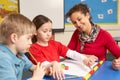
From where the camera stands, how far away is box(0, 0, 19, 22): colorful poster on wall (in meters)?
2.94

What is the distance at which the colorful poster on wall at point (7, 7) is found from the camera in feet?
9.65

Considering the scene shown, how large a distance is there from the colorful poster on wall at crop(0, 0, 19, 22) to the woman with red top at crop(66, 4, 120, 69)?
1507mm

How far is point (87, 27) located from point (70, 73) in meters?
0.56

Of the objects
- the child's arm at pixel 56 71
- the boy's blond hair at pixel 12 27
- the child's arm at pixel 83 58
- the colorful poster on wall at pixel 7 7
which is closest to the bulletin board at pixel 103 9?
the colorful poster on wall at pixel 7 7

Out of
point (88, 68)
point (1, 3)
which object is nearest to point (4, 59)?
point (88, 68)

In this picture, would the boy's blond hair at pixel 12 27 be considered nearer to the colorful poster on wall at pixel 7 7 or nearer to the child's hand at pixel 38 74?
the child's hand at pixel 38 74

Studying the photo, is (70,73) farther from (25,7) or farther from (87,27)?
(25,7)

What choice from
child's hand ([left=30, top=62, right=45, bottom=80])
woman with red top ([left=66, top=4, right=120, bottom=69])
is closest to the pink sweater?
woman with red top ([left=66, top=4, right=120, bottom=69])

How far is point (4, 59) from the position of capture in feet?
2.94

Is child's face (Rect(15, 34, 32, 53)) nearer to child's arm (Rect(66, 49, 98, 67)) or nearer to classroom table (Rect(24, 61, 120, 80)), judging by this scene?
classroom table (Rect(24, 61, 120, 80))

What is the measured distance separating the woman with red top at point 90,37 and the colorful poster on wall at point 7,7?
59.3 inches

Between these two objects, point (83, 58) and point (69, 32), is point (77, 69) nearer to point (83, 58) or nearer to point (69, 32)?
point (83, 58)

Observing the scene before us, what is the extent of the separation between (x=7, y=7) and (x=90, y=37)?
5.50ft

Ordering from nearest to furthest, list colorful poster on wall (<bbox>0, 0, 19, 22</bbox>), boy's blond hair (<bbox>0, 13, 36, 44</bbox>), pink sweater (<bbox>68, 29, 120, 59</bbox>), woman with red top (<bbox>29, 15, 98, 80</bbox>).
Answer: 1. boy's blond hair (<bbox>0, 13, 36, 44</bbox>)
2. woman with red top (<bbox>29, 15, 98, 80</bbox>)
3. pink sweater (<bbox>68, 29, 120, 59</bbox>)
4. colorful poster on wall (<bbox>0, 0, 19, 22</bbox>)
